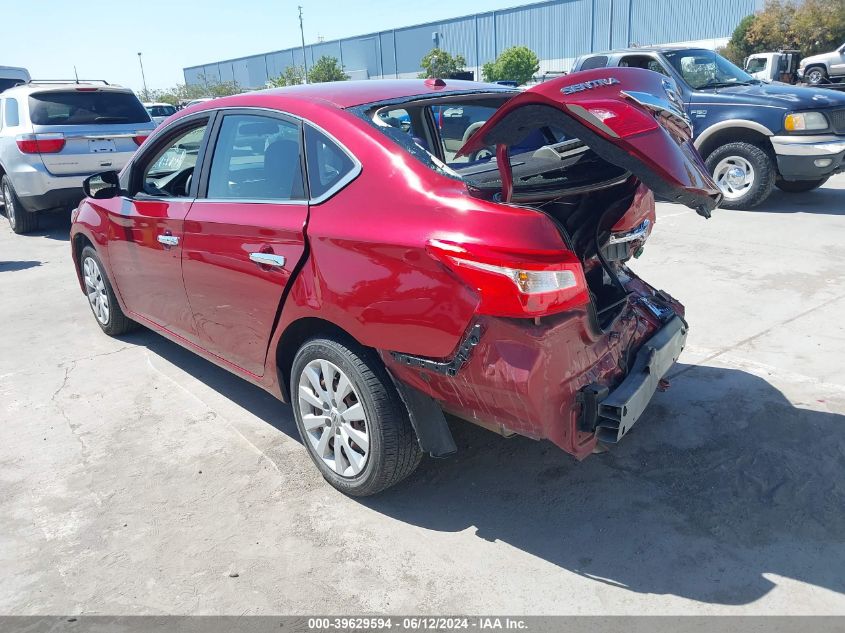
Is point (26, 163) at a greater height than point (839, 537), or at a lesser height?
greater

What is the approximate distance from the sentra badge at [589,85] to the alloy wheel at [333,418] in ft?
4.68

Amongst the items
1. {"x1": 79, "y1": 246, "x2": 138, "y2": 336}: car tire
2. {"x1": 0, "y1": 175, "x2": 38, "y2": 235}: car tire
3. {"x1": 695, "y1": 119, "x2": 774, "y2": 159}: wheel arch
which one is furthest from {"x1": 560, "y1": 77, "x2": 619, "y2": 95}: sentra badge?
{"x1": 0, "y1": 175, "x2": 38, "y2": 235}: car tire

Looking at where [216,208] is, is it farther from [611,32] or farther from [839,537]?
[611,32]

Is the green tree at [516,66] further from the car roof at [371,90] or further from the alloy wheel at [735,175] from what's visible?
the car roof at [371,90]

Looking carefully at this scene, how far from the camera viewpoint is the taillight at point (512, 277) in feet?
7.66

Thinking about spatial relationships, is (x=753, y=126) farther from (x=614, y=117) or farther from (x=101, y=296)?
(x=101, y=296)

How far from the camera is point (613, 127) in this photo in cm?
228

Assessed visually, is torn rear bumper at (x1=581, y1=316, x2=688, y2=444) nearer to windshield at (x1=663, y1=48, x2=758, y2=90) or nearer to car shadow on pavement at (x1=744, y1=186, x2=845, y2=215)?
car shadow on pavement at (x1=744, y1=186, x2=845, y2=215)

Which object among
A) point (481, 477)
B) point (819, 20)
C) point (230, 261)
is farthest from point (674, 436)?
point (819, 20)

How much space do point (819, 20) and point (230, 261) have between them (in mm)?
37522

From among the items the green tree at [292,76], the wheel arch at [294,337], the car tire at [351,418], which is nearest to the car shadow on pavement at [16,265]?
the wheel arch at [294,337]

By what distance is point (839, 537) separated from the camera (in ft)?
8.90

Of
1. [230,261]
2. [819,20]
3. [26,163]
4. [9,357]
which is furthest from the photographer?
[819,20]

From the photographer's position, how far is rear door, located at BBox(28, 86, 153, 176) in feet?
28.8
